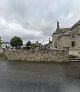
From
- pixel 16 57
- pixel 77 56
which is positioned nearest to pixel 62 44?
pixel 77 56

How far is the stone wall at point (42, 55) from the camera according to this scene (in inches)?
1732

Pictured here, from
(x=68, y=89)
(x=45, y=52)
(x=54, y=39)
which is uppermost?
(x=54, y=39)

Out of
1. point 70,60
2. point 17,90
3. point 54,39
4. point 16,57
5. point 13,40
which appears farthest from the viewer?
point 13,40

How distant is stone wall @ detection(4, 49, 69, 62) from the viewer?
4400 cm

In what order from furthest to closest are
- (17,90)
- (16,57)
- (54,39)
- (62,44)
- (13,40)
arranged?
(13,40), (54,39), (62,44), (16,57), (17,90)

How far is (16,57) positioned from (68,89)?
107 ft

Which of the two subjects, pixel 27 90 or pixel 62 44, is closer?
pixel 27 90

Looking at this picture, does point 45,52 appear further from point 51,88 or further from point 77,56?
point 51,88

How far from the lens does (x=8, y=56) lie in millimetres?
49938

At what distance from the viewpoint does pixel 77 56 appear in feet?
159

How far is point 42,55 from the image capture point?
45.3 m

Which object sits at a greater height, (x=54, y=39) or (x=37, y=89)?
(x=54, y=39)

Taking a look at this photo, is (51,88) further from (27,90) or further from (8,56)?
(8,56)

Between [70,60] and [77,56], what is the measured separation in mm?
5145
